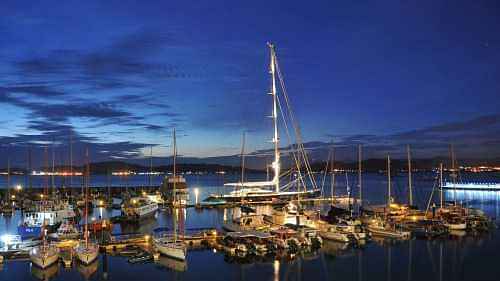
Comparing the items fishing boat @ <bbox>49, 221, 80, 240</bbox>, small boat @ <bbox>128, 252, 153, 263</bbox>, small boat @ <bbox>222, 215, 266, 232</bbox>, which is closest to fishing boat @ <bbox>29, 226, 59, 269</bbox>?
small boat @ <bbox>128, 252, 153, 263</bbox>

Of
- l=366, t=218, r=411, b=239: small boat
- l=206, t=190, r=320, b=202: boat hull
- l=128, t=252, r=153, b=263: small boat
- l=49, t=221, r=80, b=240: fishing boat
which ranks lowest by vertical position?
l=128, t=252, r=153, b=263: small boat

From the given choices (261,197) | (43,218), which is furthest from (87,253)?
(261,197)

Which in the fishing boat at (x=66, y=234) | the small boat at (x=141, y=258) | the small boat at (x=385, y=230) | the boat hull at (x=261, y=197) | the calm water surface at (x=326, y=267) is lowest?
the calm water surface at (x=326, y=267)

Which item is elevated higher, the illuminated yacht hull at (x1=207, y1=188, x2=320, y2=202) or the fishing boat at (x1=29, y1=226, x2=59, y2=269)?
the illuminated yacht hull at (x1=207, y1=188, x2=320, y2=202)

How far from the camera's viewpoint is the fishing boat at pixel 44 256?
27.6m

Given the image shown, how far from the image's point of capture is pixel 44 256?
2761 centimetres

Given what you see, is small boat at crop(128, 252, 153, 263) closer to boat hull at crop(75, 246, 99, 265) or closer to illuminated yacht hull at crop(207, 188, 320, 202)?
boat hull at crop(75, 246, 99, 265)

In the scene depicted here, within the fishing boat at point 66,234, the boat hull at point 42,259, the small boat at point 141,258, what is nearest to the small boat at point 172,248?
the small boat at point 141,258

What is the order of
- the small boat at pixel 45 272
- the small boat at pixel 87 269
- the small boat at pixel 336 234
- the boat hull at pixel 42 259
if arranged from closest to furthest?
the small boat at pixel 45 272 → the small boat at pixel 87 269 → the boat hull at pixel 42 259 → the small boat at pixel 336 234

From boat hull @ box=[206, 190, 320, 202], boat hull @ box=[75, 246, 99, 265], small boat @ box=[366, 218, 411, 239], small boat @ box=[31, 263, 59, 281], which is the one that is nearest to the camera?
small boat @ box=[31, 263, 59, 281]

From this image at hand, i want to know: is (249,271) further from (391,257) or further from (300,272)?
(391,257)

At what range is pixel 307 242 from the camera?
34344 millimetres

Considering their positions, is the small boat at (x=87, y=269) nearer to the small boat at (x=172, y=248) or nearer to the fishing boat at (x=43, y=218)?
the small boat at (x=172, y=248)

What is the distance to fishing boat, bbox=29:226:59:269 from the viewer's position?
27594 millimetres
